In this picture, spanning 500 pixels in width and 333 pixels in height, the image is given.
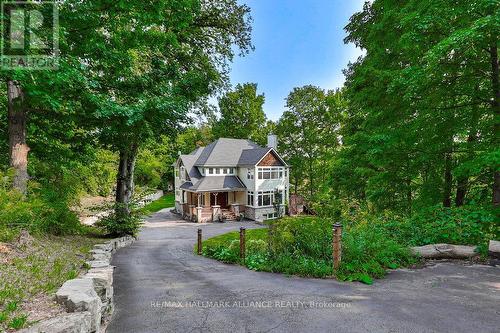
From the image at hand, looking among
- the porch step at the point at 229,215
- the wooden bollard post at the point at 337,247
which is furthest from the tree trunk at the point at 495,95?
the porch step at the point at 229,215

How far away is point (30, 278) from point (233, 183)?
24053 mm

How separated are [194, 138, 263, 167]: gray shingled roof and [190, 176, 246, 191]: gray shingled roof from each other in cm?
143

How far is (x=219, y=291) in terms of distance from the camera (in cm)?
561

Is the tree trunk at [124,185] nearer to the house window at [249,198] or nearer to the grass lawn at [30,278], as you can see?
the grass lawn at [30,278]

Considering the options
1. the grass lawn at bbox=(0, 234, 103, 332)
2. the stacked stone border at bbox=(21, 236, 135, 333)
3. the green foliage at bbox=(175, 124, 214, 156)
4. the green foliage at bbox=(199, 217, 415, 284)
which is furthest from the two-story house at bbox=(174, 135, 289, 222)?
the stacked stone border at bbox=(21, 236, 135, 333)

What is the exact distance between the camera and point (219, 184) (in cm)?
2747

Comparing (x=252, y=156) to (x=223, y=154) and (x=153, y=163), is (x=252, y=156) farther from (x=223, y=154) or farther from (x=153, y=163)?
(x=153, y=163)

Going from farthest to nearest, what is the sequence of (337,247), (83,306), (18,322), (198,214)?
1. (198,214)
2. (337,247)
3. (83,306)
4. (18,322)

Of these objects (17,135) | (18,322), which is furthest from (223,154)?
(18,322)

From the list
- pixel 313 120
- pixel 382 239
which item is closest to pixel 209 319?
pixel 382 239

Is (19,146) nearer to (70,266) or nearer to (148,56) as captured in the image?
(70,266)

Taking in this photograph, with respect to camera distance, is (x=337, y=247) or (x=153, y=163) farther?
(x=153, y=163)

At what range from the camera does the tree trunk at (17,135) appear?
7.11 m

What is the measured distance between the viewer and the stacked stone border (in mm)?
2949
